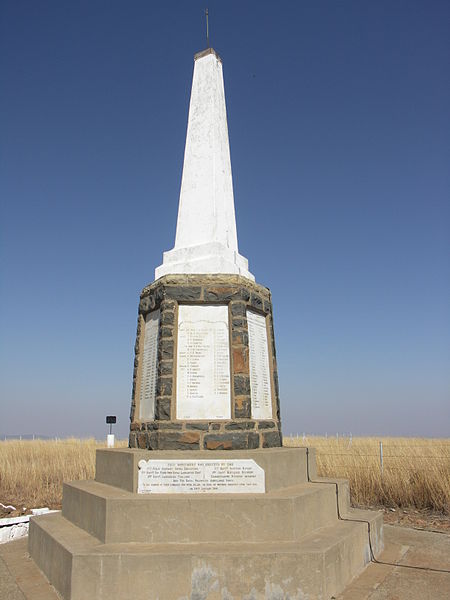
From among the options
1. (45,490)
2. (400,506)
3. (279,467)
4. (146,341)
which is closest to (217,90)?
(146,341)

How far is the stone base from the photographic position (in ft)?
12.6

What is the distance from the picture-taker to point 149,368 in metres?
5.77

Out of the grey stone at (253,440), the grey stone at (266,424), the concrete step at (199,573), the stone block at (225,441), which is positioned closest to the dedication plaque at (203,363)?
the stone block at (225,441)

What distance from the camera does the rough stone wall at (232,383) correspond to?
16.6 ft

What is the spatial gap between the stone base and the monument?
1 cm

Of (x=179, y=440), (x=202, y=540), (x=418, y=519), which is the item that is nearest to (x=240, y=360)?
(x=179, y=440)

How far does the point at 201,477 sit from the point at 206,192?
3578 mm

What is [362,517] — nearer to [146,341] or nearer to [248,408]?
[248,408]

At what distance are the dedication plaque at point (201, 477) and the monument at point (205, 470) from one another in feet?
0.03

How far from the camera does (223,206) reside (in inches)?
248

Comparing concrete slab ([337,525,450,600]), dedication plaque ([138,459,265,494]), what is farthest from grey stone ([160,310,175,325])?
concrete slab ([337,525,450,600])

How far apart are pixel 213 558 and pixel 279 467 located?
1.30 meters

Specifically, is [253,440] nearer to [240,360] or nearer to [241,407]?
[241,407]

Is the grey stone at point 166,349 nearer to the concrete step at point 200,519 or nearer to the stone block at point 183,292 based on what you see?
the stone block at point 183,292
